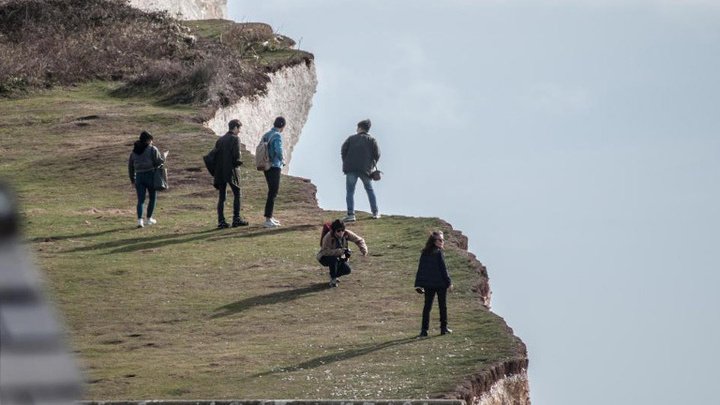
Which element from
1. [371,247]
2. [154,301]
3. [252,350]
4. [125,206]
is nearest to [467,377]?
[252,350]

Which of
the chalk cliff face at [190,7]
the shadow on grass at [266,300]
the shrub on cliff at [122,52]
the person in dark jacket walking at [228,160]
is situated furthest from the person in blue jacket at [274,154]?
the chalk cliff face at [190,7]

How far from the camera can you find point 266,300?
79.4ft

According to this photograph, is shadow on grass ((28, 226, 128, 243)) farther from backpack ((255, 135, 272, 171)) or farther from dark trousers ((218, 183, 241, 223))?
backpack ((255, 135, 272, 171))

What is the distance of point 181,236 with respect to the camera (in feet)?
96.8

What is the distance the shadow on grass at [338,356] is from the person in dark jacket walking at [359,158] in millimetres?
9968

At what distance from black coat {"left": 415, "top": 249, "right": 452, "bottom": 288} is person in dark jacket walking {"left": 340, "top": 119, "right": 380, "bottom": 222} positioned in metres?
9.64


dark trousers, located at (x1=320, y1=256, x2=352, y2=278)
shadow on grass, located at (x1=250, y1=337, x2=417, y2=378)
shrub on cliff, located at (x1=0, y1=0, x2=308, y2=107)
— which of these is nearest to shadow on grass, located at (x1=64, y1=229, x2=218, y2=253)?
dark trousers, located at (x1=320, y1=256, x2=352, y2=278)

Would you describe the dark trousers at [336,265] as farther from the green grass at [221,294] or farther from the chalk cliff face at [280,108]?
the chalk cliff face at [280,108]

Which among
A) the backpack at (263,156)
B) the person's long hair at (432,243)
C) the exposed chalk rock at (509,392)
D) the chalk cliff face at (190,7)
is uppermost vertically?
the chalk cliff face at (190,7)

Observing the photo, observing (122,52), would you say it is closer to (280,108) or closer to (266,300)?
(280,108)

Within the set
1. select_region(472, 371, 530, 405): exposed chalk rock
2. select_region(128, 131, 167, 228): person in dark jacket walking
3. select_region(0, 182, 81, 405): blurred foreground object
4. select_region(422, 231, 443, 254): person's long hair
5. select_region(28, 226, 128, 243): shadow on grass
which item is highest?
select_region(128, 131, 167, 228): person in dark jacket walking

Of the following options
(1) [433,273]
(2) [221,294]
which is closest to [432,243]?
(1) [433,273]

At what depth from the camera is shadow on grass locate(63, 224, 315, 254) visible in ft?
93.2

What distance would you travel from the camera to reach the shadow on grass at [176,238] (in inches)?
1118
